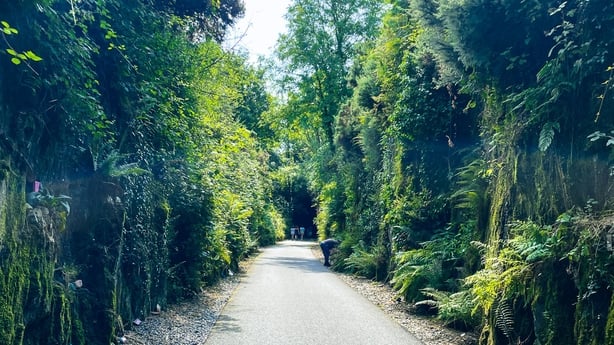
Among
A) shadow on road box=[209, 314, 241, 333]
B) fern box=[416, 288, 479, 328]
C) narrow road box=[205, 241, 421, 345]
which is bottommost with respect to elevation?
shadow on road box=[209, 314, 241, 333]

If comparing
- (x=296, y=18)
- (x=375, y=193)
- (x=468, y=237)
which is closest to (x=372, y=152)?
(x=375, y=193)

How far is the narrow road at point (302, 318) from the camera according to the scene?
7877mm

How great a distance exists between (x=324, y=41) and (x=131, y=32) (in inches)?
999

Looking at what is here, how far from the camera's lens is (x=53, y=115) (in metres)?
5.48

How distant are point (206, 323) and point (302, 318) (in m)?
1.84

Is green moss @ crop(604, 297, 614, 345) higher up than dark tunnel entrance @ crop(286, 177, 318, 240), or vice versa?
dark tunnel entrance @ crop(286, 177, 318, 240)

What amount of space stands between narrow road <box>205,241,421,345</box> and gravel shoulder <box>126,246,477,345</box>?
234 mm

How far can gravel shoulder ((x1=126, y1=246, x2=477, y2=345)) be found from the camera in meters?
7.83

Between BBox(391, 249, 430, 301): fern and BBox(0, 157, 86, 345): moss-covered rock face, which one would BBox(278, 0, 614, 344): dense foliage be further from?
BBox(0, 157, 86, 345): moss-covered rock face

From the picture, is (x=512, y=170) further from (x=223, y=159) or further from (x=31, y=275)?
(x=223, y=159)

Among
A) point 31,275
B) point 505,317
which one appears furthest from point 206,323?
point 505,317

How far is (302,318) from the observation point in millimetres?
9516

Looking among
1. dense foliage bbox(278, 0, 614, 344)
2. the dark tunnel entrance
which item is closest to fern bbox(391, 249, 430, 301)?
dense foliage bbox(278, 0, 614, 344)

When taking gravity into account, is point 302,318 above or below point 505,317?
below
